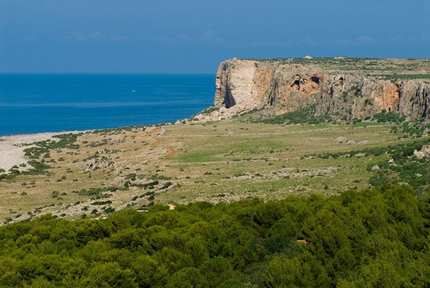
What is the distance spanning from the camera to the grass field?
4469 centimetres

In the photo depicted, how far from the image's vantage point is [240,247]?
25.5 meters

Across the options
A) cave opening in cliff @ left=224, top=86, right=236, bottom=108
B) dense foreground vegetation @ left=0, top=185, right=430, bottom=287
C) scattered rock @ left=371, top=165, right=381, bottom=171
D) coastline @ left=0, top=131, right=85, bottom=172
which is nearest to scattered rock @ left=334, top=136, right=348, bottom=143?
scattered rock @ left=371, top=165, right=381, bottom=171

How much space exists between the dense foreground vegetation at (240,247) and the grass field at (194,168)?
1113 centimetres

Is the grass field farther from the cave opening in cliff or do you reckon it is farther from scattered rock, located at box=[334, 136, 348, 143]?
the cave opening in cliff

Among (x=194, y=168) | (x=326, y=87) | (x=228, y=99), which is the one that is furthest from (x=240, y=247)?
(x=228, y=99)

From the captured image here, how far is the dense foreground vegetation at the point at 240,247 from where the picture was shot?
2148 cm

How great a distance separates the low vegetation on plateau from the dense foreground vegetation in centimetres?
5

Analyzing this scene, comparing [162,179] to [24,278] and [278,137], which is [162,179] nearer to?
[278,137]

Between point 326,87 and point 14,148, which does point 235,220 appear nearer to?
point 326,87

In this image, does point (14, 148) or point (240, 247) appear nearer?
point (240, 247)

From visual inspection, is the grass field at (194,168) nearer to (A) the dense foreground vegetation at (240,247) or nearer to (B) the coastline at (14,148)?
(B) the coastline at (14,148)

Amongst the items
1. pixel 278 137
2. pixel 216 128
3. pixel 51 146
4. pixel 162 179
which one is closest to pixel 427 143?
pixel 162 179

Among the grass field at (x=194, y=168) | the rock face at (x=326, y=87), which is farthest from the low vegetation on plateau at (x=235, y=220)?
the rock face at (x=326, y=87)

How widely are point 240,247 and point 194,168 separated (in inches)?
1284
